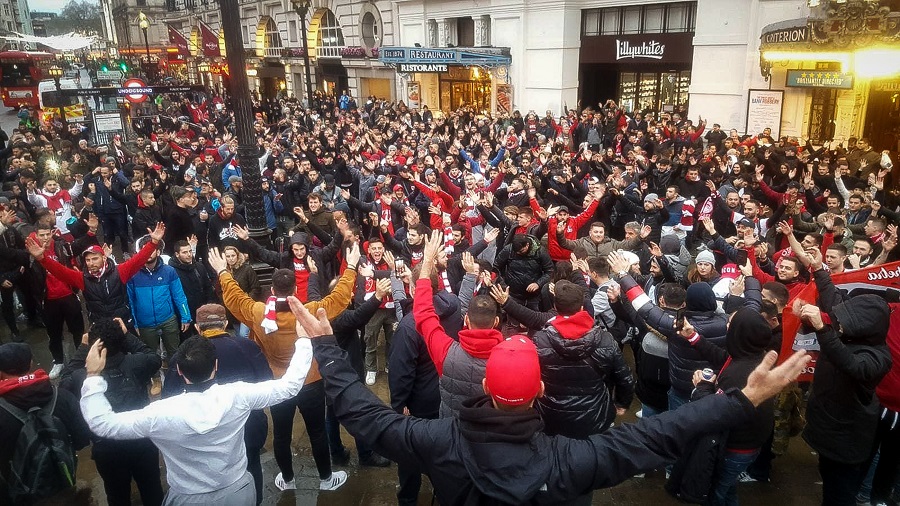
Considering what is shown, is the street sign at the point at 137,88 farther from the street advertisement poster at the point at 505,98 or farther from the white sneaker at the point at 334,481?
the street advertisement poster at the point at 505,98

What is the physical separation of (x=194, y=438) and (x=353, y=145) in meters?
12.9

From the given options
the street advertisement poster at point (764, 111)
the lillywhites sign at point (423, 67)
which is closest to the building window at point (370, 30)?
the lillywhites sign at point (423, 67)

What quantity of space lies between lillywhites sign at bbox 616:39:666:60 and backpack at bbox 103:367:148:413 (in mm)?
20548

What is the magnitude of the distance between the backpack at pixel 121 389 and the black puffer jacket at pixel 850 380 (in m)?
4.40

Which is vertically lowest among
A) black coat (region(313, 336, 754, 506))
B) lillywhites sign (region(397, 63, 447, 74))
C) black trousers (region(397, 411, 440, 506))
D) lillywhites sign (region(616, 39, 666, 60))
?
black trousers (region(397, 411, 440, 506))

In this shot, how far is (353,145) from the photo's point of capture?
15352 mm

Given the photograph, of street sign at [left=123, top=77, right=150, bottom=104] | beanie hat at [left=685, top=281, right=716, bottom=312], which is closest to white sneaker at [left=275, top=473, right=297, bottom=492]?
beanie hat at [left=685, top=281, right=716, bottom=312]

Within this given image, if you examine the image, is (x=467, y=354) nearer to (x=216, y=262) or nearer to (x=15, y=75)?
(x=216, y=262)

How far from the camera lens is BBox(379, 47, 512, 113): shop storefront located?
77.5ft

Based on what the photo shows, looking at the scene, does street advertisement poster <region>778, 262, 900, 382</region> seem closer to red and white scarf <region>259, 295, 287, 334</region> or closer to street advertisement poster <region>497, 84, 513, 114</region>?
red and white scarf <region>259, 295, 287, 334</region>

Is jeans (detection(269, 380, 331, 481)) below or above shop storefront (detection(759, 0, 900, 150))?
below

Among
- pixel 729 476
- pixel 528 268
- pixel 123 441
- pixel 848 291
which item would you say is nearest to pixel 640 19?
pixel 528 268

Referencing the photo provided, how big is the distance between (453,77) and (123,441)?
2639 cm

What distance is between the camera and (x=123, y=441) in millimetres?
3863
